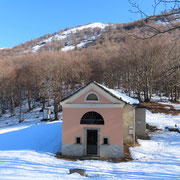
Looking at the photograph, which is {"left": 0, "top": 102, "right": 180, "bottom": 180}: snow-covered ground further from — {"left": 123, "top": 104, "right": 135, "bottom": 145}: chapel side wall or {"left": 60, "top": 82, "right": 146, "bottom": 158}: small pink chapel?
{"left": 60, "top": 82, "right": 146, "bottom": 158}: small pink chapel

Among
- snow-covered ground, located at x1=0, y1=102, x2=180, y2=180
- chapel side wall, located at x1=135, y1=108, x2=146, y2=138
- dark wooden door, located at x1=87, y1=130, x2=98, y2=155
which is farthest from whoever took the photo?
chapel side wall, located at x1=135, y1=108, x2=146, y2=138

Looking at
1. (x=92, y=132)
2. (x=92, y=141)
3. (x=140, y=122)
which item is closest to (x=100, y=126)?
(x=92, y=132)

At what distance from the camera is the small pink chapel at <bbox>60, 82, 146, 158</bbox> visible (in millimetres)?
10898

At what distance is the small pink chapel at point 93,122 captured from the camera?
429 inches

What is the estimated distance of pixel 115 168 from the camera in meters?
8.86

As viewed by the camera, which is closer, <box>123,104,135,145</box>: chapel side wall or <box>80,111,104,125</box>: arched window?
<box>80,111,104,125</box>: arched window

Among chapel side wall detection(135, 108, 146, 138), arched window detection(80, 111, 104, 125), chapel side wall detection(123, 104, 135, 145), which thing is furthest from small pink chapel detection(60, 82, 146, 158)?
chapel side wall detection(135, 108, 146, 138)

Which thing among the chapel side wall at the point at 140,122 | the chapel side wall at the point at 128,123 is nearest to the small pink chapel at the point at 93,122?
the chapel side wall at the point at 128,123

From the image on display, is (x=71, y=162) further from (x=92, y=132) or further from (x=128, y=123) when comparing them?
(x=128, y=123)

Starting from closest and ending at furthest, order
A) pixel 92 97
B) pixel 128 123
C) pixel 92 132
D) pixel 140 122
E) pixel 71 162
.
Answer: pixel 71 162 → pixel 92 97 → pixel 92 132 → pixel 128 123 → pixel 140 122

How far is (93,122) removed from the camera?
36.6 ft

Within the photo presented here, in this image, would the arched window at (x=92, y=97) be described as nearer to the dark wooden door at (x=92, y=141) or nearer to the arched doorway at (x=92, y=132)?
the arched doorway at (x=92, y=132)

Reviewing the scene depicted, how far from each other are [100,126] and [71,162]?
3.13 m

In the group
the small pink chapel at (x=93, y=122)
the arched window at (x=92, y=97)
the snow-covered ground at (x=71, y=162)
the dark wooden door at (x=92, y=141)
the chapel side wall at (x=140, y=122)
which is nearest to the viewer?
the snow-covered ground at (x=71, y=162)
